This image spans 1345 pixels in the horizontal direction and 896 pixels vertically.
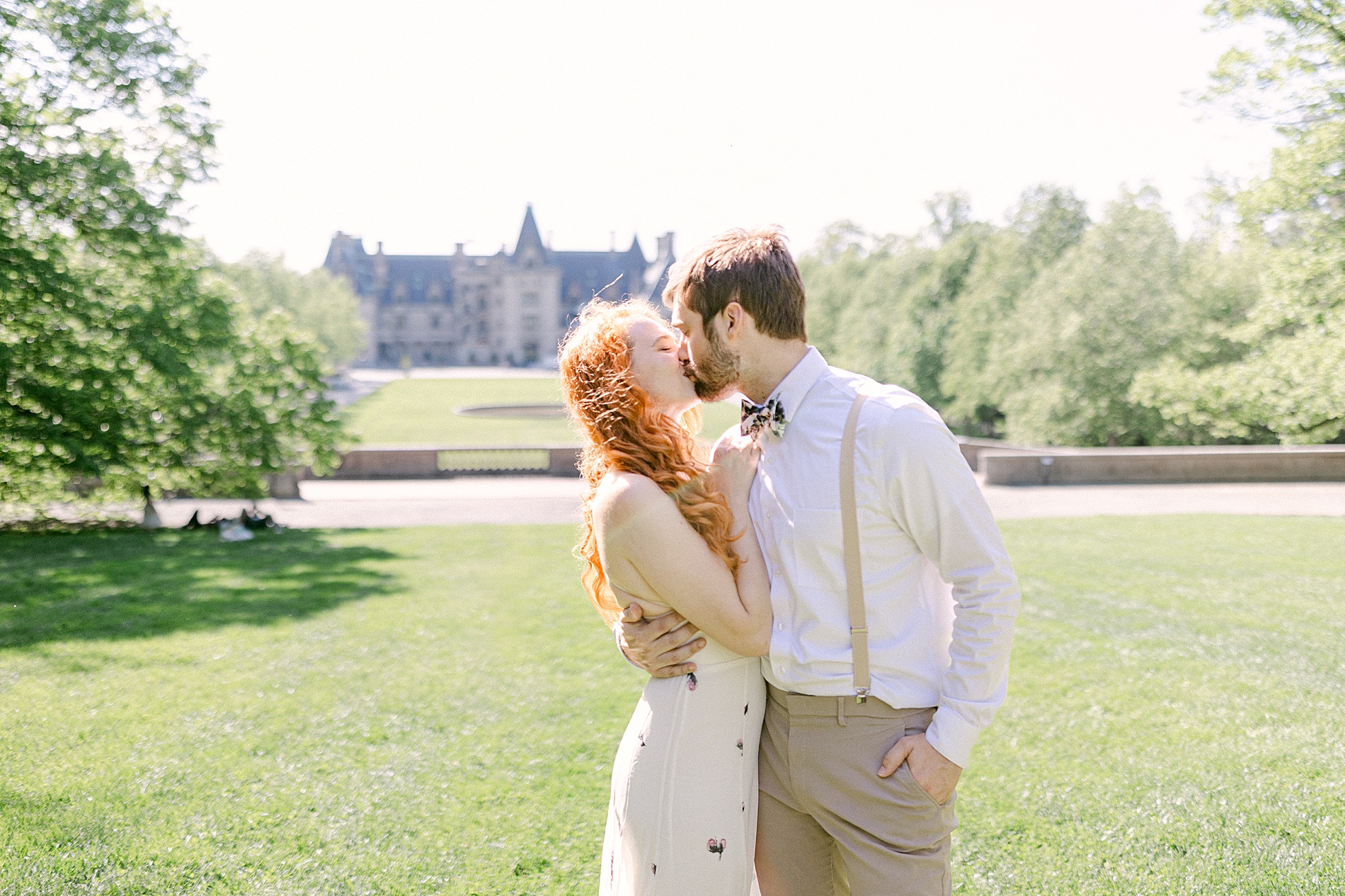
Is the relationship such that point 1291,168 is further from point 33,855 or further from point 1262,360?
point 33,855

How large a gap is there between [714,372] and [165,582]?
405 inches

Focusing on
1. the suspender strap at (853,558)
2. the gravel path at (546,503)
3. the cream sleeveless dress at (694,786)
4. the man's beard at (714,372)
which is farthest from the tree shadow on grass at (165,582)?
the suspender strap at (853,558)

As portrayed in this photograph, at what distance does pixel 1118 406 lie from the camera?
25.6 m

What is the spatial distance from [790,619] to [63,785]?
479cm

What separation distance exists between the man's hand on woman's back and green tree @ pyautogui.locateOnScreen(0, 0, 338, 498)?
12894mm

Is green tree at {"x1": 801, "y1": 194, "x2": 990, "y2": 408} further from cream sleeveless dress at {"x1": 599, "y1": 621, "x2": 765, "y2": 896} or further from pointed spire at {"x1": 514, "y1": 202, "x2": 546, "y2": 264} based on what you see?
pointed spire at {"x1": 514, "y1": 202, "x2": 546, "y2": 264}

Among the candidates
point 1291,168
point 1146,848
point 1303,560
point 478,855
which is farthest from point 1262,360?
point 478,855

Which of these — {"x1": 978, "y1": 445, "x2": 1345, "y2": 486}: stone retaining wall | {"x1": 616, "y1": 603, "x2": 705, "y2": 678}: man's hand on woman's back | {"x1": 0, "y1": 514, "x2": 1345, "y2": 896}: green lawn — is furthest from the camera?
{"x1": 978, "y1": 445, "x2": 1345, "y2": 486}: stone retaining wall

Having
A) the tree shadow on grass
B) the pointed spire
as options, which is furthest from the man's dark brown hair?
the pointed spire

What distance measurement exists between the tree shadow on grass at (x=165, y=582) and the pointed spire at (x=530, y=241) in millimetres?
101632

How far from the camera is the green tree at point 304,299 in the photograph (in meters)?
54.9

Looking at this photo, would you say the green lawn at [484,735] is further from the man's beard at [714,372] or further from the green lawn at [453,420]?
the green lawn at [453,420]

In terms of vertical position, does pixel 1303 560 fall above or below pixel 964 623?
below

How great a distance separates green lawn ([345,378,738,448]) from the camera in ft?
99.3
